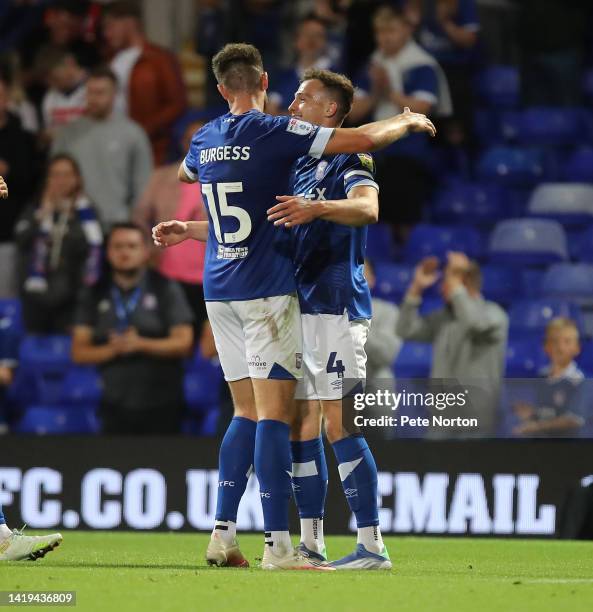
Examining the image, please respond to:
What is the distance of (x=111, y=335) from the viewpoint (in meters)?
10.2

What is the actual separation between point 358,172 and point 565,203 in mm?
5776

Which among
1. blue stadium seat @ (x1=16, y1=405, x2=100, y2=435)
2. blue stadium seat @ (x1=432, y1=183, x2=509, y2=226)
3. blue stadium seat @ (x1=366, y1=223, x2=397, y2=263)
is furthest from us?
blue stadium seat @ (x1=432, y1=183, x2=509, y2=226)

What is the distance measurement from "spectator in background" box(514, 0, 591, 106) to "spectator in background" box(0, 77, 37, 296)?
13.6ft

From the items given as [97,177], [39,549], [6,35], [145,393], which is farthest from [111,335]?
[39,549]

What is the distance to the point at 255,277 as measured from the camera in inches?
226

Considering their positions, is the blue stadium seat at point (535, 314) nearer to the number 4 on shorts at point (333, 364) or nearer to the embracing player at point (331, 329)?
the embracing player at point (331, 329)

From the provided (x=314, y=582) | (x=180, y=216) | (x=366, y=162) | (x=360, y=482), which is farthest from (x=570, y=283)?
(x=314, y=582)

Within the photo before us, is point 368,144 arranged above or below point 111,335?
above

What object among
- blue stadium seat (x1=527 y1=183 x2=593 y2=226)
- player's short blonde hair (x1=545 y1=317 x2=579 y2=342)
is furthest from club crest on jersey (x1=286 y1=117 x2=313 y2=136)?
blue stadium seat (x1=527 y1=183 x2=593 y2=226)

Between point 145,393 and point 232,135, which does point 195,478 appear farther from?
point 232,135

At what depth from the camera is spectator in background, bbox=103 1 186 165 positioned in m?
11.6

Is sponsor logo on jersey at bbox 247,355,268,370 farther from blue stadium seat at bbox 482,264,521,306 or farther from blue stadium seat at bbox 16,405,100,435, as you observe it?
blue stadium seat at bbox 482,264,521,306

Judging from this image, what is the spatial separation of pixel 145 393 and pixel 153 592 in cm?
524

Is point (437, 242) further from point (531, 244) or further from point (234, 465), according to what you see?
point (234, 465)
